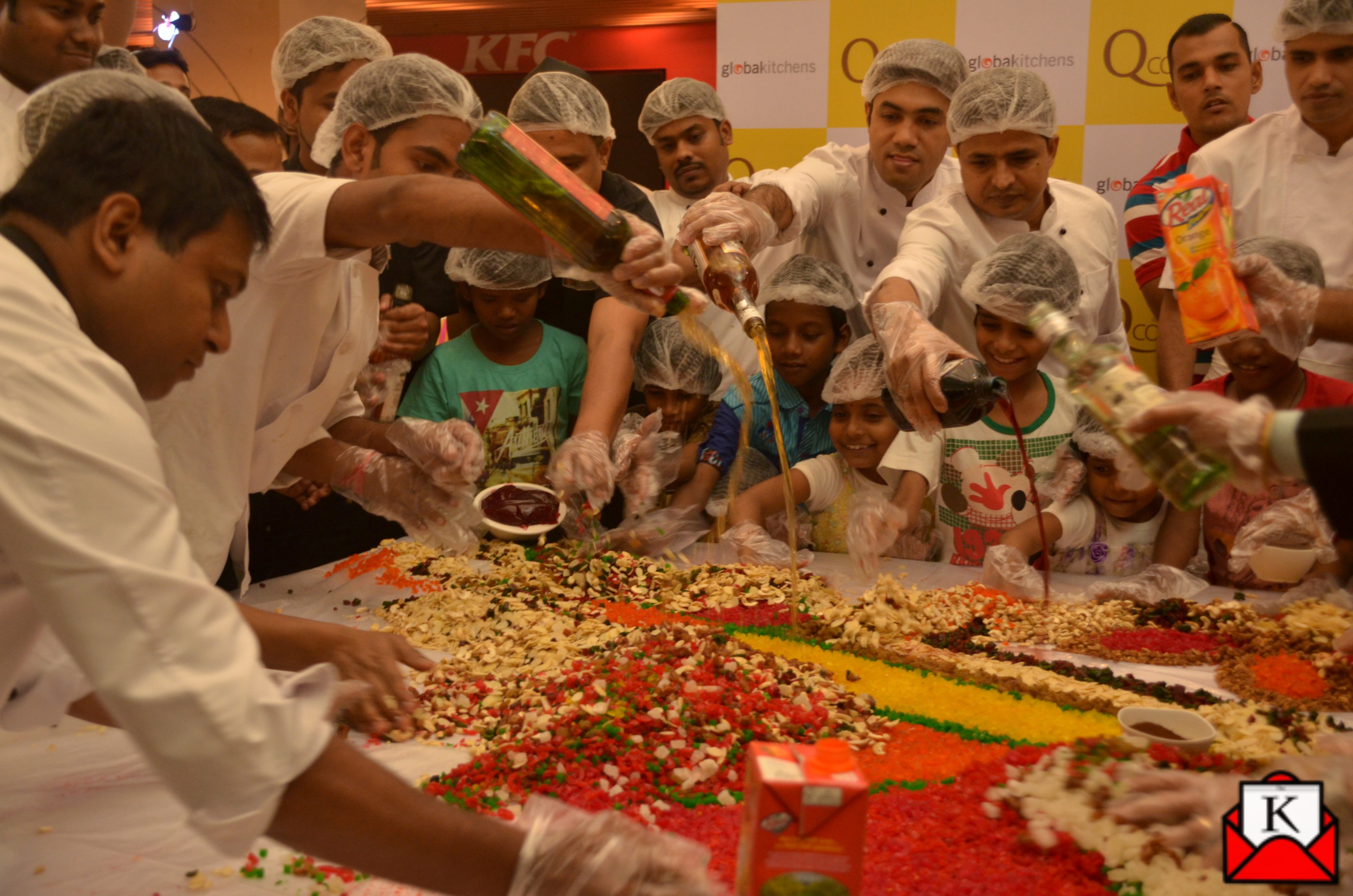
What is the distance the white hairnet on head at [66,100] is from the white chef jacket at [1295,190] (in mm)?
2505

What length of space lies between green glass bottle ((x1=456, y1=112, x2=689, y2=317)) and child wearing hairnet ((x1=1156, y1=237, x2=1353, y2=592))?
1.58 metres

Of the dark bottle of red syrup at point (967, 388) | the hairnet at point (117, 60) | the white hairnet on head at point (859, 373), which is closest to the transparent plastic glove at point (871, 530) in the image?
the white hairnet on head at point (859, 373)

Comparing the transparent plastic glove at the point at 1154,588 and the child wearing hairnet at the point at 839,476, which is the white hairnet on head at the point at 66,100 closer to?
the child wearing hairnet at the point at 839,476

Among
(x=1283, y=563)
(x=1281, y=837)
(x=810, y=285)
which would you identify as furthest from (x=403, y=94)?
(x=1283, y=563)

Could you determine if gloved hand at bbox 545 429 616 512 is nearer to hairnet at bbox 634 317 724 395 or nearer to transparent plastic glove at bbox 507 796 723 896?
hairnet at bbox 634 317 724 395

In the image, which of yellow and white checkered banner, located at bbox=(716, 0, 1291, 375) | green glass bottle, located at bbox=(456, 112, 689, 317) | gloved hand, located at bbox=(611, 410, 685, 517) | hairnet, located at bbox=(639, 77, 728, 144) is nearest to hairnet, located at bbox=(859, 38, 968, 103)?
hairnet, located at bbox=(639, 77, 728, 144)

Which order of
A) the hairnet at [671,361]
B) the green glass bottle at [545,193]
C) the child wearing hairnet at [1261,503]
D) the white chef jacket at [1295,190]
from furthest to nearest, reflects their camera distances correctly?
the hairnet at [671,361] < the white chef jacket at [1295,190] < the child wearing hairnet at [1261,503] < the green glass bottle at [545,193]

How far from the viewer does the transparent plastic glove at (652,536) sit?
8.89 feet

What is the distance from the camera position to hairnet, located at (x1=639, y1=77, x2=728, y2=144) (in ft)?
11.0

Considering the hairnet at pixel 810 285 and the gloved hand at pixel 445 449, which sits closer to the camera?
the gloved hand at pixel 445 449

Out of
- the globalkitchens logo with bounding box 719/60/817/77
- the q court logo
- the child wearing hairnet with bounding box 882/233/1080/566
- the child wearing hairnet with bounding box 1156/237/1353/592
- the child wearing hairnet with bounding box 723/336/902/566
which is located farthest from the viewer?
the globalkitchens logo with bounding box 719/60/817/77

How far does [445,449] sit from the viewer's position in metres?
2.00

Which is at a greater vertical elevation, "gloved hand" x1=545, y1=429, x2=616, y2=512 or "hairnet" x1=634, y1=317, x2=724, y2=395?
"hairnet" x1=634, y1=317, x2=724, y2=395

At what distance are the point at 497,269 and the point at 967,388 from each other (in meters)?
1.52
